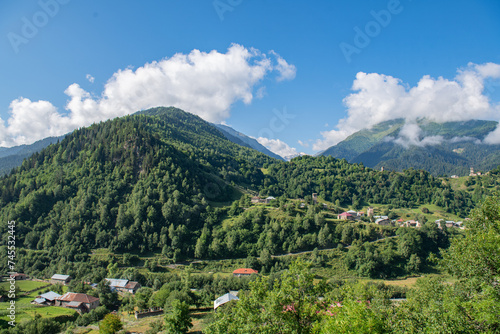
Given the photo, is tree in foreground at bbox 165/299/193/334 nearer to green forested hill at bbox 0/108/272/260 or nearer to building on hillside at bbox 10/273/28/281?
green forested hill at bbox 0/108/272/260

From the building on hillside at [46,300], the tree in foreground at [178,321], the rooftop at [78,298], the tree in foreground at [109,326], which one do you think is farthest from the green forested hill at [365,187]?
the tree in foreground at [109,326]

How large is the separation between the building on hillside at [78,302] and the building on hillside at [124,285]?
23.9ft

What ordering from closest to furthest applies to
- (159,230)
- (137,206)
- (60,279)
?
(60,279)
(159,230)
(137,206)

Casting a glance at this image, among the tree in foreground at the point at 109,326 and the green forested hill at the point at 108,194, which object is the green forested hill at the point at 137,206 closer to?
the green forested hill at the point at 108,194

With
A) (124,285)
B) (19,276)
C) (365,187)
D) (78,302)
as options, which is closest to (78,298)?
(78,302)

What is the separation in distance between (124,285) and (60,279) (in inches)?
693

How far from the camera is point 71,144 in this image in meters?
114

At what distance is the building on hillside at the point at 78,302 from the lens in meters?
44.8

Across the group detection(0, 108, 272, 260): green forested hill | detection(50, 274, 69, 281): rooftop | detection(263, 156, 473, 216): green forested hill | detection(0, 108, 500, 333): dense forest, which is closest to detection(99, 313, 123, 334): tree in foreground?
detection(0, 108, 500, 333): dense forest

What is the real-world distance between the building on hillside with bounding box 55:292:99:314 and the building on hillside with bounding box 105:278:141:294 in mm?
7295

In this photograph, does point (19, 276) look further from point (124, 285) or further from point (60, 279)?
point (124, 285)

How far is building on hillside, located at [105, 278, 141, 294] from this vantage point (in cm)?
5456

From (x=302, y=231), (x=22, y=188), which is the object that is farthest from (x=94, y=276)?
(x=22, y=188)

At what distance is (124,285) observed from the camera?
55.2 m
